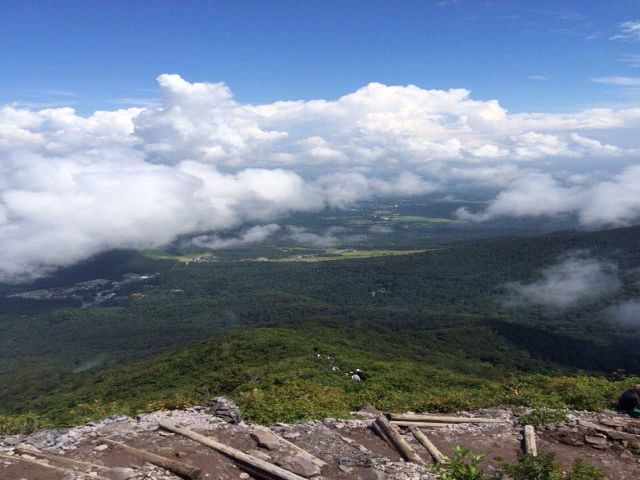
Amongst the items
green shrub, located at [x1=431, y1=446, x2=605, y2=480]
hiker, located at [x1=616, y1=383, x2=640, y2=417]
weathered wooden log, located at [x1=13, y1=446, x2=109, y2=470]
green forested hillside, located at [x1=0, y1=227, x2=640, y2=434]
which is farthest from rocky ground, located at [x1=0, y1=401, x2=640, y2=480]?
green forested hillside, located at [x1=0, y1=227, x2=640, y2=434]

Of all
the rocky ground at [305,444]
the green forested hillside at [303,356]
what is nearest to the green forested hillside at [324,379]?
the green forested hillside at [303,356]

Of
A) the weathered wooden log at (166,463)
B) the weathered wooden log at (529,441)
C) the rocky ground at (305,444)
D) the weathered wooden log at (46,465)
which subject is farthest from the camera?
the weathered wooden log at (529,441)

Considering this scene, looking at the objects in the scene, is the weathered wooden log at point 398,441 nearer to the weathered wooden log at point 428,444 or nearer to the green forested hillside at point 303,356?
the weathered wooden log at point 428,444

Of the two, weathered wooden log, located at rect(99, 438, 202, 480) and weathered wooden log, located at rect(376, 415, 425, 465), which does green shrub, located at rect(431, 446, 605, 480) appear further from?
weathered wooden log, located at rect(99, 438, 202, 480)

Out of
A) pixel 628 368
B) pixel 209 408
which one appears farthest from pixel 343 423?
pixel 628 368

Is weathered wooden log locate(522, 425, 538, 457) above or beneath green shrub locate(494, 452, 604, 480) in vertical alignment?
beneath

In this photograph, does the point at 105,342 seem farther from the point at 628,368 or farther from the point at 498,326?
the point at 628,368
